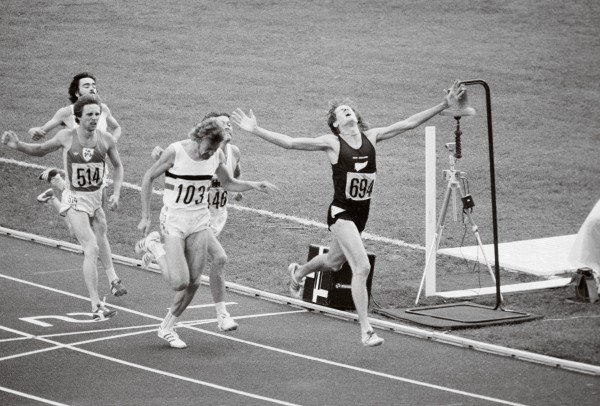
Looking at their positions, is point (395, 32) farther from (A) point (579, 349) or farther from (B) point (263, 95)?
(A) point (579, 349)

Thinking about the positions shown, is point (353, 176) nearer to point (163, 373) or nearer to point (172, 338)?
point (172, 338)

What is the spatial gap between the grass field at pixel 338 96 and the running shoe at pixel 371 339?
152 cm

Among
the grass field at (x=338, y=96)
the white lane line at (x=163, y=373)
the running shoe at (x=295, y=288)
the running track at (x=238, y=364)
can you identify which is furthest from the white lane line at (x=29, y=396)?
the grass field at (x=338, y=96)

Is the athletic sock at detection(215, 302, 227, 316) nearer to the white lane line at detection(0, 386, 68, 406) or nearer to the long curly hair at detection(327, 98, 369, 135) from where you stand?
the long curly hair at detection(327, 98, 369, 135)

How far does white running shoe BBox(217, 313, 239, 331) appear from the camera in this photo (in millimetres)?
12516

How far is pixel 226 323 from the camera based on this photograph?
12.5 m

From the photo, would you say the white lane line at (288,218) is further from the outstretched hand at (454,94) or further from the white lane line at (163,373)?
the white lane line at (163,373)

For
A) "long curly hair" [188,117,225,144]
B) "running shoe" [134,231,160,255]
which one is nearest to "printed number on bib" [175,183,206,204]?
"long curly hair" [188,117,225,144]

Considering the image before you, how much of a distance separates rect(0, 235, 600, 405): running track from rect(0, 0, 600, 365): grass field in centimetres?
122

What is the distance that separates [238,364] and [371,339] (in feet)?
4.16

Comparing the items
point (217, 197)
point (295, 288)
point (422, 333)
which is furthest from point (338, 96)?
point (422, 333)

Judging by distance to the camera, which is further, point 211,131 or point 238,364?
point 211,131

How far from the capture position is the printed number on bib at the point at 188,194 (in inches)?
475

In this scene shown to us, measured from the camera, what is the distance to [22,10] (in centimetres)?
3262
